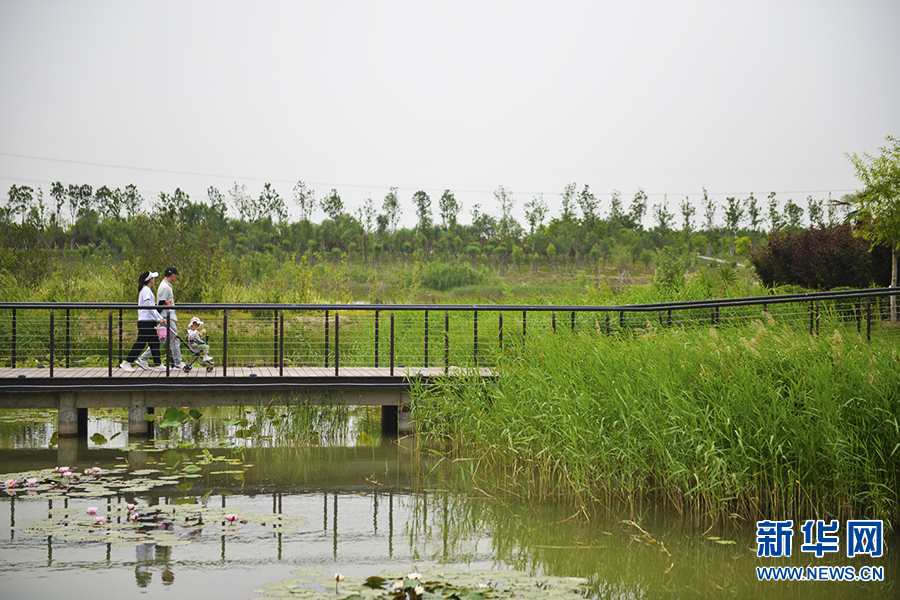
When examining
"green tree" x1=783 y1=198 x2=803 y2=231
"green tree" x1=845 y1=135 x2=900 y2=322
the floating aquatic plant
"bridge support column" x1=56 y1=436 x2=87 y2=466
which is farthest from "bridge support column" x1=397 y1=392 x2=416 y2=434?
"green tree" x1=783 y1=198 x2=803 y2=231

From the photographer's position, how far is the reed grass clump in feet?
19.4

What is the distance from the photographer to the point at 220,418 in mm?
12516

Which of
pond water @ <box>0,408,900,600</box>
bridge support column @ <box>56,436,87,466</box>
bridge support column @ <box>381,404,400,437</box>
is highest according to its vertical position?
bridge support column @ <box>381,404,400,437</box>

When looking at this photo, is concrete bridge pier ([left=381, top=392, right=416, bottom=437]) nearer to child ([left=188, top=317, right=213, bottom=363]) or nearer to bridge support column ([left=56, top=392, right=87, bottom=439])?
child ([left=188, top=317, right=213, bottom=363])

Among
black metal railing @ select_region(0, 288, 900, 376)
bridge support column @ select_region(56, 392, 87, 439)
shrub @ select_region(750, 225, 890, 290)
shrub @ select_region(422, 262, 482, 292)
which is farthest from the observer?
shrub @ select_region(422, 262, 482, 292)

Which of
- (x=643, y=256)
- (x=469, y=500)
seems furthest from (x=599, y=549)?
(x=643, y=256)

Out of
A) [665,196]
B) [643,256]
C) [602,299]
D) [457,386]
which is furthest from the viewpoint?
[665,196]

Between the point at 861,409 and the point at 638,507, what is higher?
the point at 861,409

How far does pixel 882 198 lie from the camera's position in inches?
805

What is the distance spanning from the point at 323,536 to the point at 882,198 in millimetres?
19782

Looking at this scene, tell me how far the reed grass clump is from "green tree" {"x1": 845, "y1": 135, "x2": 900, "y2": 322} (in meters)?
13.7

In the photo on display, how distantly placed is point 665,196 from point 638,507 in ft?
167

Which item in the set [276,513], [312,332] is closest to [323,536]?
[276,513]

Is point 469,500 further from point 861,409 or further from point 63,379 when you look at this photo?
point 63,379
